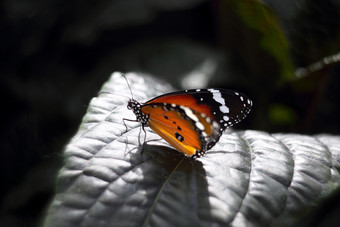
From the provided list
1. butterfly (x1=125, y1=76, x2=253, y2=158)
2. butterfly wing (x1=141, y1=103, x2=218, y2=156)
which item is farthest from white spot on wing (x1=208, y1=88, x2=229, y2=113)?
butterfly wing (x1=141, y1=103, x2=218, y2=156)

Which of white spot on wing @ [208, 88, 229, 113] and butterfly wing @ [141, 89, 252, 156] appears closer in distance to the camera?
butterfly wing @ [141, 89, 252, 156]

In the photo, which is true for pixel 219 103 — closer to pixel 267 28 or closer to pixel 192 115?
pixel 192 115

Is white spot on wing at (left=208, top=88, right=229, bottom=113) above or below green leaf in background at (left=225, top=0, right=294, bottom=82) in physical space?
below

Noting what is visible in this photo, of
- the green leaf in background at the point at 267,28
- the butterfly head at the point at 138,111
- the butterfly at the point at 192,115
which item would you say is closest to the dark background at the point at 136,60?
the green leaf in background at the point at 267,28

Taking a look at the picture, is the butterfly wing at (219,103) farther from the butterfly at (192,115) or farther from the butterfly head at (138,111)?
the butterfly head at (138,111)

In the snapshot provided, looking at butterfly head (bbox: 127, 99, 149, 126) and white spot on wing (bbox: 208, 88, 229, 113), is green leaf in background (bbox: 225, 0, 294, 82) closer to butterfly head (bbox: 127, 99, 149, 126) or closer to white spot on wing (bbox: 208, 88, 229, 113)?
white spot on wing (bbox: 208, 88, 229, 113)

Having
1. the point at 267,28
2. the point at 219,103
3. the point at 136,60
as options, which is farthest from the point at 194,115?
the point at 136,60

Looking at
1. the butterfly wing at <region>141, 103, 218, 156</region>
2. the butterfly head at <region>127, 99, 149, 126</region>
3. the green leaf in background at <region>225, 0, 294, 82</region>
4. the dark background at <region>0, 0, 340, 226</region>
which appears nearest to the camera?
the butterfly wing at <region>141, 103, 218, 156</region>

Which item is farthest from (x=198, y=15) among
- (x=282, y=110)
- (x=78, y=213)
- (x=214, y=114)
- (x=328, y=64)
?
(x=78, y=213)
